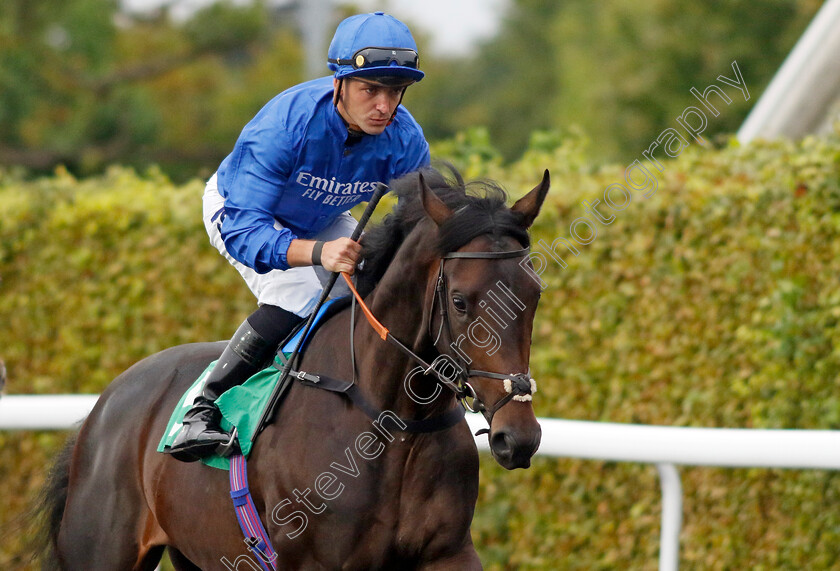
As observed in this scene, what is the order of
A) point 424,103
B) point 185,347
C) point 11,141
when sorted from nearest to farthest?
1. point 185,347
2. point 11,141
3. point 424,103

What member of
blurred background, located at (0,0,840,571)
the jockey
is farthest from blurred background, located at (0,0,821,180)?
the jockey

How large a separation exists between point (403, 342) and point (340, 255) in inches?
12.7

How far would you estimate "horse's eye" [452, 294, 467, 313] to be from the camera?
9.11ft

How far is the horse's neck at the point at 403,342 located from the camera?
9.96ft

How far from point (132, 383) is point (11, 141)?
1828cm

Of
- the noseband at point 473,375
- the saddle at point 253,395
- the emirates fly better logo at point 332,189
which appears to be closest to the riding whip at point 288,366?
the saddle at point 253,395

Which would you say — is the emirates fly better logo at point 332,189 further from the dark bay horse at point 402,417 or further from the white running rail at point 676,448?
the white running rail at point 676,448

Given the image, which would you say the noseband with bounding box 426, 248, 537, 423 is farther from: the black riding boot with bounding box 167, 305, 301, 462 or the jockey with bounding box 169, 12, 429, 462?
the black riding boot with bounding box 167, 305, 301, 462

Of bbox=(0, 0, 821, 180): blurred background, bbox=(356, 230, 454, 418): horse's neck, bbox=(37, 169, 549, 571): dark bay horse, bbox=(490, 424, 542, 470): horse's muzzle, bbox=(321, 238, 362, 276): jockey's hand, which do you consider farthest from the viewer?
bbox=(0, 0, 821, 180): blurred background

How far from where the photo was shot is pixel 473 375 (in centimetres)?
276

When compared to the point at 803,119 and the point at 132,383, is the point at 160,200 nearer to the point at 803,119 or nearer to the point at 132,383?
the point at 132,383

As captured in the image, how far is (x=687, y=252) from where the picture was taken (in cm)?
488

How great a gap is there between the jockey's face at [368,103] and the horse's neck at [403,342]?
449 millimetres

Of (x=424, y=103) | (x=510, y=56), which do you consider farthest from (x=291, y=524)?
(x=510, y=56)
